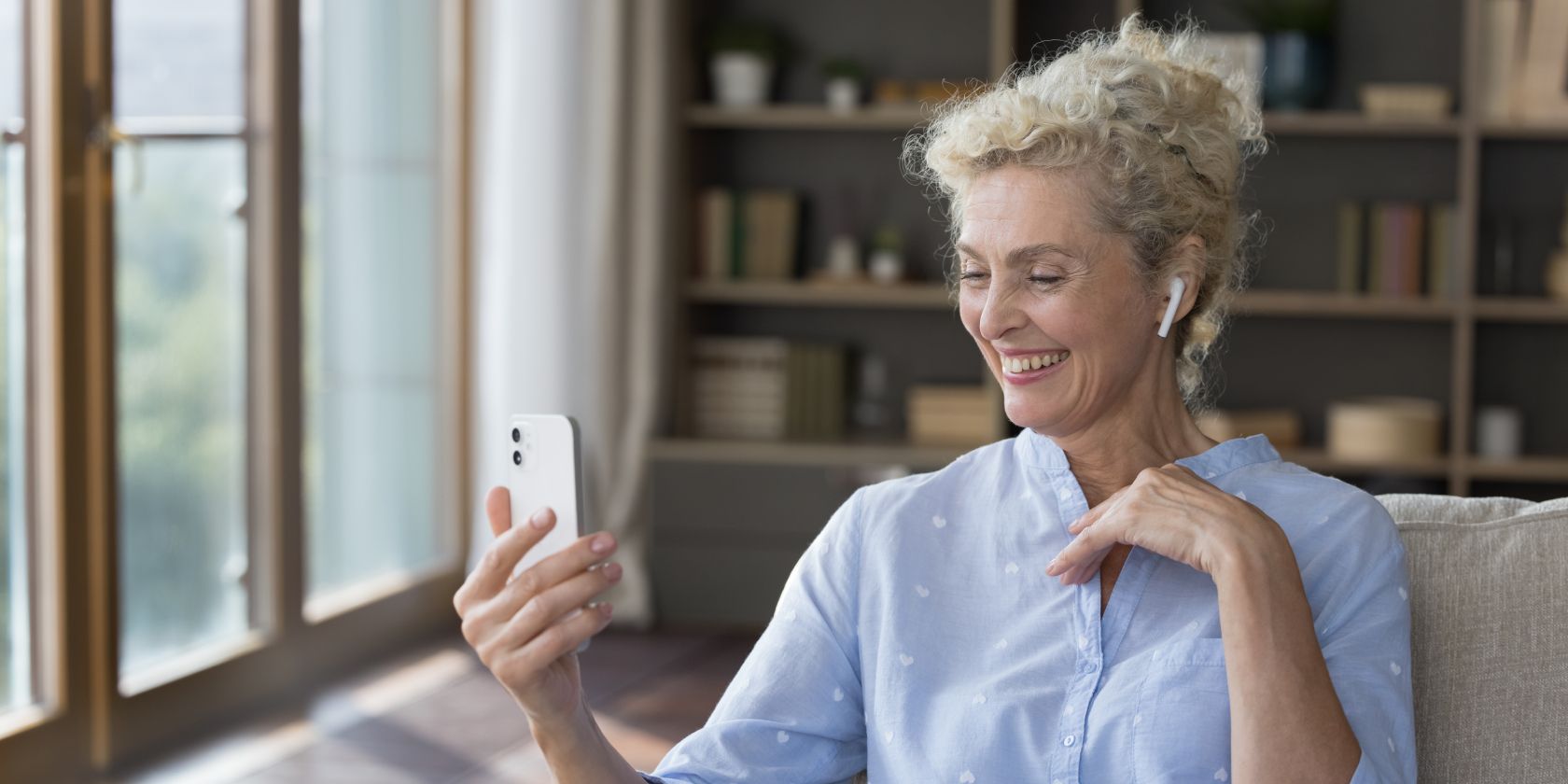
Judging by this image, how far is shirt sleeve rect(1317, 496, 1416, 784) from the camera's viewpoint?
1352 mm

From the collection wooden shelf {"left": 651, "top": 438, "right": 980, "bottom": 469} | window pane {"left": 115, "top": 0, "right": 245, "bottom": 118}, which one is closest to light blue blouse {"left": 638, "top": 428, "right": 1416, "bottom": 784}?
window pane {"left": 115, "top": 0, "right": 245, "bottom": 118}

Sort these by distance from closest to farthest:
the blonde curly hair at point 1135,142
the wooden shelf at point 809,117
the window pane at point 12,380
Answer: the blonde curly hair at point 1135,142 < the window pane at point 12,380 < the wooden shelf at point 809,117

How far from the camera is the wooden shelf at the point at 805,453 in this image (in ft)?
14.8

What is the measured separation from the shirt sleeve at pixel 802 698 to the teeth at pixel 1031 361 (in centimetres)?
19

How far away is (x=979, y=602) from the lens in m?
1.55

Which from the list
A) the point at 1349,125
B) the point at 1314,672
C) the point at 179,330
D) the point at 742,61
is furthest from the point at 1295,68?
the point at 1314,672

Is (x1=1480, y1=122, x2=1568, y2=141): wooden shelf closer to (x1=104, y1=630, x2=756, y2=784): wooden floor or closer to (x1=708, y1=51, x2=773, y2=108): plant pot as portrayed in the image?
(x1=708, y1=51, x2=773, y2=108): plant pot

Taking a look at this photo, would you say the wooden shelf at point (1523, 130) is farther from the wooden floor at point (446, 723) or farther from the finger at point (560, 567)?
the finger at point (560, 567)

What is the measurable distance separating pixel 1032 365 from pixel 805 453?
2965mm

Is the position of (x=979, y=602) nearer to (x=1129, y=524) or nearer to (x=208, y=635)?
(x=1129, y=524)

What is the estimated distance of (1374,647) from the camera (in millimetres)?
1394

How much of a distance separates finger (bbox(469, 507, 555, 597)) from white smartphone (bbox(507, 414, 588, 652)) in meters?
0.01

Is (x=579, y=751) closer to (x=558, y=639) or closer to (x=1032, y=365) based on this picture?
(x=558, y=639)

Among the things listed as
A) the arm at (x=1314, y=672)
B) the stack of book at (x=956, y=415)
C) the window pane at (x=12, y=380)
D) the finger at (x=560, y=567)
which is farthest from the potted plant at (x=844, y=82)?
the finger at (x=560, y=567)
